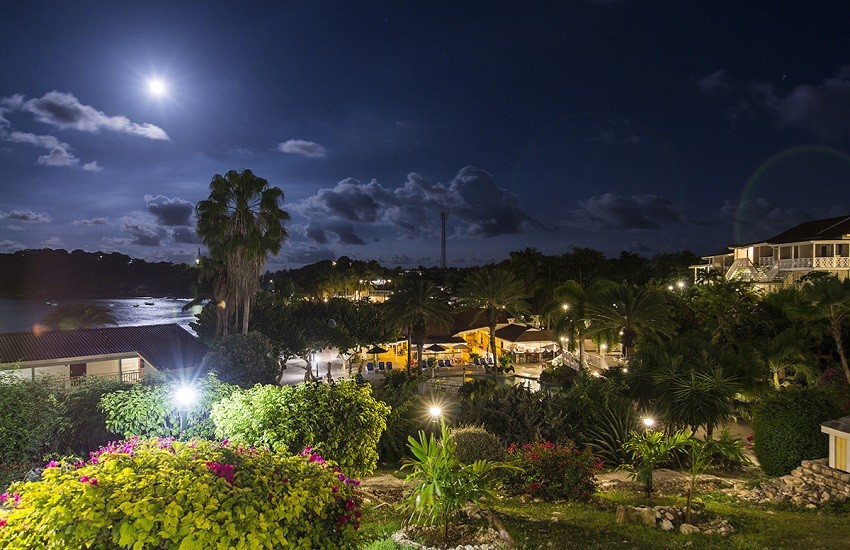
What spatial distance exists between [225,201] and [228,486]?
22026 mm

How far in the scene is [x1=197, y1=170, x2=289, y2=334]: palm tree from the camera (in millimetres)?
23531

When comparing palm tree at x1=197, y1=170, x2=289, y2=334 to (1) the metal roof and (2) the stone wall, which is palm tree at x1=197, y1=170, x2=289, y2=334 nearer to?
(1) the metal roof

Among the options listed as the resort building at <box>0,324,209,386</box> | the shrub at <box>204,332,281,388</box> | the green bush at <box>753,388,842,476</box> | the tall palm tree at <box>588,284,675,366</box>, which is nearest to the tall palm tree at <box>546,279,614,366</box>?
the tall palm tree at <box>588,284,675,366</box>

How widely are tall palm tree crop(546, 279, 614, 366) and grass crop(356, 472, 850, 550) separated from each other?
18480 millimetres

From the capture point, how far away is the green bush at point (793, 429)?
10.9 m

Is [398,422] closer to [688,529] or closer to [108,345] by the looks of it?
[688,529]

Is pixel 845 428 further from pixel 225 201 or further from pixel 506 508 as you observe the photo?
pixel 225 201

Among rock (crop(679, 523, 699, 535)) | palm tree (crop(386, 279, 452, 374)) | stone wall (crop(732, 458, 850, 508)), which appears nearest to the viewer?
rock (crop(679, 523, 699, 535))

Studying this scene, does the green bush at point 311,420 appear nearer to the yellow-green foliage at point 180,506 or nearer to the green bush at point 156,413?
the green bush at point 156,413

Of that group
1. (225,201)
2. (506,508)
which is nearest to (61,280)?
(225,201)

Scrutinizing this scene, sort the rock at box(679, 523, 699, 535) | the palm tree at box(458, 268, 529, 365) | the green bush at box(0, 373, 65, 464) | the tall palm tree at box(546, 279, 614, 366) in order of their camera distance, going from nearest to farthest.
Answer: the rock at box(679, 523, 699, 535)
the green bush at box(0, 373, 65, 464)
the tall palm tree at box(546, 279, 614, 366)
the palm tree at box(458, 268, 529, 365)

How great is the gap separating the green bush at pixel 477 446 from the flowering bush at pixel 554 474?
2.24ft

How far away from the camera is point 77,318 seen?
42.2m

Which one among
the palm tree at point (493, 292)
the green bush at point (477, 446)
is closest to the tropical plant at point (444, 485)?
the green bush at point (477, 446)
